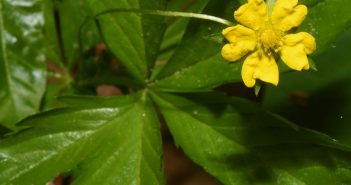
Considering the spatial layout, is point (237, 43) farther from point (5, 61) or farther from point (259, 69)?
point (5, 61)

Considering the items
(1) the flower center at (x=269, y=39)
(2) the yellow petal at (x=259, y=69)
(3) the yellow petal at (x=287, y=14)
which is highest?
(3) the yellow petal at (x=287, y=14)

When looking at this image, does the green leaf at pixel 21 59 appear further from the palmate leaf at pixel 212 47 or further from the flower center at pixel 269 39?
the flower center at pixel 269 39

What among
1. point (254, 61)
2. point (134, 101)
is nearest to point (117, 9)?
point (134, 101)

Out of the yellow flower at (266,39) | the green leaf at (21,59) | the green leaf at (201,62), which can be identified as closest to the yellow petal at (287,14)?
the yellow flower at (266,39)

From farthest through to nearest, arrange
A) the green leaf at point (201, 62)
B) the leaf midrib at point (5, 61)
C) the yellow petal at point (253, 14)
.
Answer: the leaf midrib at point (5, 61), the green leaf at point (201, 62), the yellow petal at point (253, 14)

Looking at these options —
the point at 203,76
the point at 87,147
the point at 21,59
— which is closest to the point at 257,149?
the point at 203,76

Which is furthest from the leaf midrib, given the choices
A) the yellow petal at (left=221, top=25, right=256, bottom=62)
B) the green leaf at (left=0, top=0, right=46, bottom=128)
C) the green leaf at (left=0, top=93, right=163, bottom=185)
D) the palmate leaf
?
the yellow petal at (left=221, top=25, right=256, bottom=62)

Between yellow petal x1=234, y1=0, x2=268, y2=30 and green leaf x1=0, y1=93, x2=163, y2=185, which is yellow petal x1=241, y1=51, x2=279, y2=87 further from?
green leaf x1=0, y1=93, x2=163, y2=185
